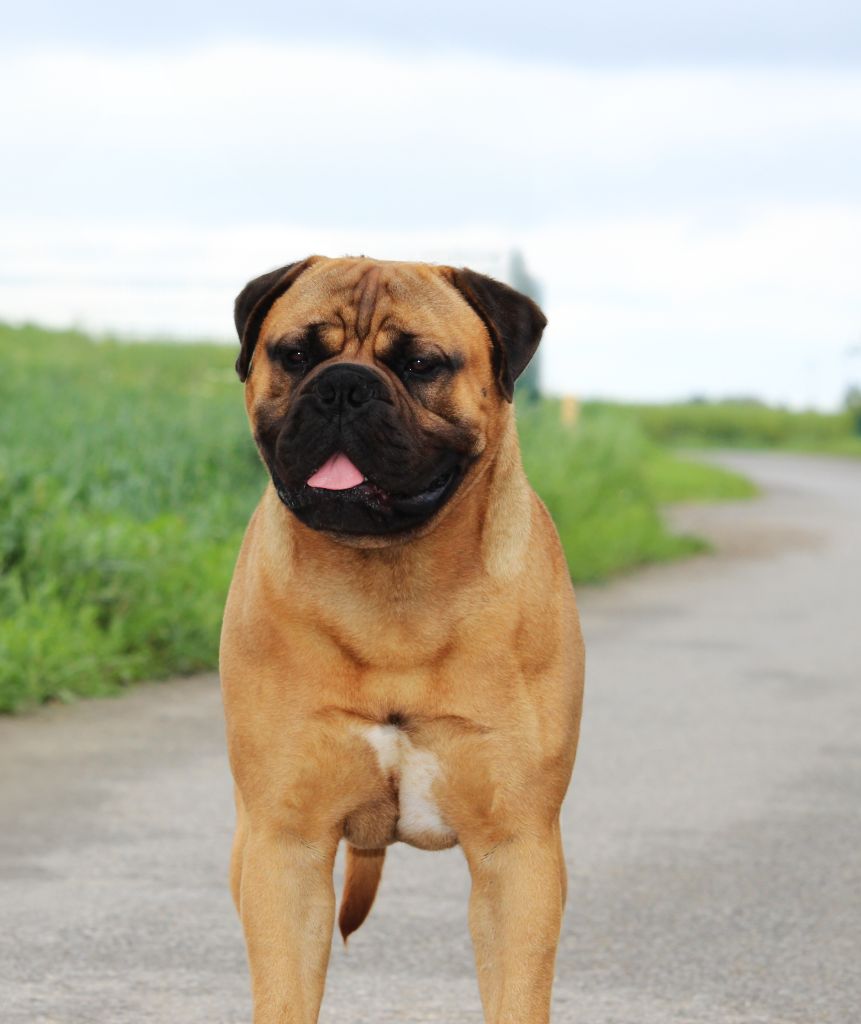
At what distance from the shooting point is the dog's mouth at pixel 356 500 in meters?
3.86

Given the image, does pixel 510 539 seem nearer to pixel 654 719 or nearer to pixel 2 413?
pixel 654 719

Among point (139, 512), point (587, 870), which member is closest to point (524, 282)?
point (139, 512)

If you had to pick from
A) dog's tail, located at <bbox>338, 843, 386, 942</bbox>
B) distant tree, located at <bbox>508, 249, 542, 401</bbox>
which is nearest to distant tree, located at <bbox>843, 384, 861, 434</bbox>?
distant tree, located at <bbox>508, 249, 542, 401</bbox>

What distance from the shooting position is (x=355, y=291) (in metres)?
3.99

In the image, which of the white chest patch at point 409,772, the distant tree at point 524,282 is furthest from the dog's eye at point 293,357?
the distant tree at point 524,282

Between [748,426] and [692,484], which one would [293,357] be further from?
[748,426]

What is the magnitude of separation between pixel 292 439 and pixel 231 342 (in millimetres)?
24610

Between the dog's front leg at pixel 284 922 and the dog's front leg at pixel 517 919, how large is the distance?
1.10 ft

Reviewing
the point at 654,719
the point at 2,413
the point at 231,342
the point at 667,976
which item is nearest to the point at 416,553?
the point at 667,976

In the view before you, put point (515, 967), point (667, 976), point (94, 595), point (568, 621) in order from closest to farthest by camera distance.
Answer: point (515, 967), point (568, 621), point (667, 976), point (94, 595)

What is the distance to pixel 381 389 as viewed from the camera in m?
3.81

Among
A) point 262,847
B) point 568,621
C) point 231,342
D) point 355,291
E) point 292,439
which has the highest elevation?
point 355,291

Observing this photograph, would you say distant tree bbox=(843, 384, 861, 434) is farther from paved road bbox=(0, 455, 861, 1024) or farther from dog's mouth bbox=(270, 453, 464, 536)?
dog's mouth bbox=(270, 453, 464, 536)

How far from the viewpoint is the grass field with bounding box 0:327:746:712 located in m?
8.93
